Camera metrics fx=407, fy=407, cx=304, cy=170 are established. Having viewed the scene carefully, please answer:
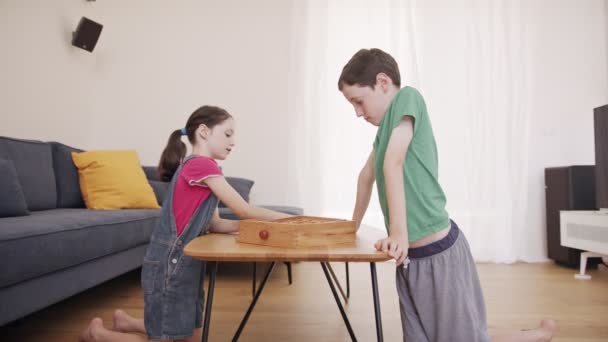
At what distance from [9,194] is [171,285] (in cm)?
105

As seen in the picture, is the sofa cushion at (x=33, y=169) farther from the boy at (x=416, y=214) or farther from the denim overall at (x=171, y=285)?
the boy at (x=416, y=214)

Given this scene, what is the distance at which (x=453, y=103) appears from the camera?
11.2ft

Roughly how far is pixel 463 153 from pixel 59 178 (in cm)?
294

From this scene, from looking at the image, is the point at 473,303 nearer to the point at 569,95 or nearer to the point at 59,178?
the point at 59,178

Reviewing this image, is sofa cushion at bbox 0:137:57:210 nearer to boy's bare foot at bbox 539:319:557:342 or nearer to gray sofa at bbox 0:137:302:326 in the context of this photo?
gray sofa at bbox 0:137:302:326

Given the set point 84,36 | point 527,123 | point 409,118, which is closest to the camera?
point 409,118

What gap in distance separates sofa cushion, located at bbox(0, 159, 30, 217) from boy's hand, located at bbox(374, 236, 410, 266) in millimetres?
1610

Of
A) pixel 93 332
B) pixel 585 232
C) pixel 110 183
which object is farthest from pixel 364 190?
pixel 585 232

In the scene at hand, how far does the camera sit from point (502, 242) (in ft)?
10.7

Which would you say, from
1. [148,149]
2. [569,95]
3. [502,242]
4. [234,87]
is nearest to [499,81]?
[569,95]

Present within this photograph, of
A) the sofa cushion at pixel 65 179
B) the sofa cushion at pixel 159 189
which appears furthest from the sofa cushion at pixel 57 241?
the sofa cushion at pixel 159 189

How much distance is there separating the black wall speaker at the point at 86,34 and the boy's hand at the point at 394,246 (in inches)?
119

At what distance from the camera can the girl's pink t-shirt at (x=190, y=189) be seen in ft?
4.15

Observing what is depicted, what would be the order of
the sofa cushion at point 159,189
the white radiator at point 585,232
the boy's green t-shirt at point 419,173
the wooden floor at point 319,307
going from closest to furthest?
→ the boy's green t-shirt at point 419,173, the wooden floor at point 319,307, the white radiator at point 585,232, the sofa cushion at point 159,189
